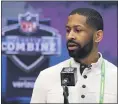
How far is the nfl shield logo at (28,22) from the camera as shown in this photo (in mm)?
2221

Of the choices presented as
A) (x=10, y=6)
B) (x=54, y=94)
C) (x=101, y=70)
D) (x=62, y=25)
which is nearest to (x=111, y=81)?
(x=101, y=70)

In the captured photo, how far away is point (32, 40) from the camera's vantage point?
7.25 ft

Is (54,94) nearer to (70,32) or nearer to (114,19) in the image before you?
(70,32)

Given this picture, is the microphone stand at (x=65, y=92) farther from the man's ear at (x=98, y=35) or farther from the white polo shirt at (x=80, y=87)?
the man's ear at (x=98, y=35)

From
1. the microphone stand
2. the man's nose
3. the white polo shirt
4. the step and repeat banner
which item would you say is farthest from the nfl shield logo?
the microphone stand

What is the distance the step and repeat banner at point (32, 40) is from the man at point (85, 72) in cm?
116

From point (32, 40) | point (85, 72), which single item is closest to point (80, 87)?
point (85, 72)

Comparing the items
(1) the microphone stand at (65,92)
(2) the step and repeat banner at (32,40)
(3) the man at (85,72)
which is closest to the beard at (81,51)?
(3) the man at (85,72)

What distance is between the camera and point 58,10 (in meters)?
2.20

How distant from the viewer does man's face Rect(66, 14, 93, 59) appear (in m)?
0.90

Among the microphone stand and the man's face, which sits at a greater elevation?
the man's face

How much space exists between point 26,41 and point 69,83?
145cm

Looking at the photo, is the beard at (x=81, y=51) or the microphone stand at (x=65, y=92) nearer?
the microphone stand at (x=65, y=92)

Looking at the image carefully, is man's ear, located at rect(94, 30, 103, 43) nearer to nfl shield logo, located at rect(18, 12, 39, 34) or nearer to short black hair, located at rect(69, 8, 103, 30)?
short black hair, located at rect(69, 8, 103, 30)
